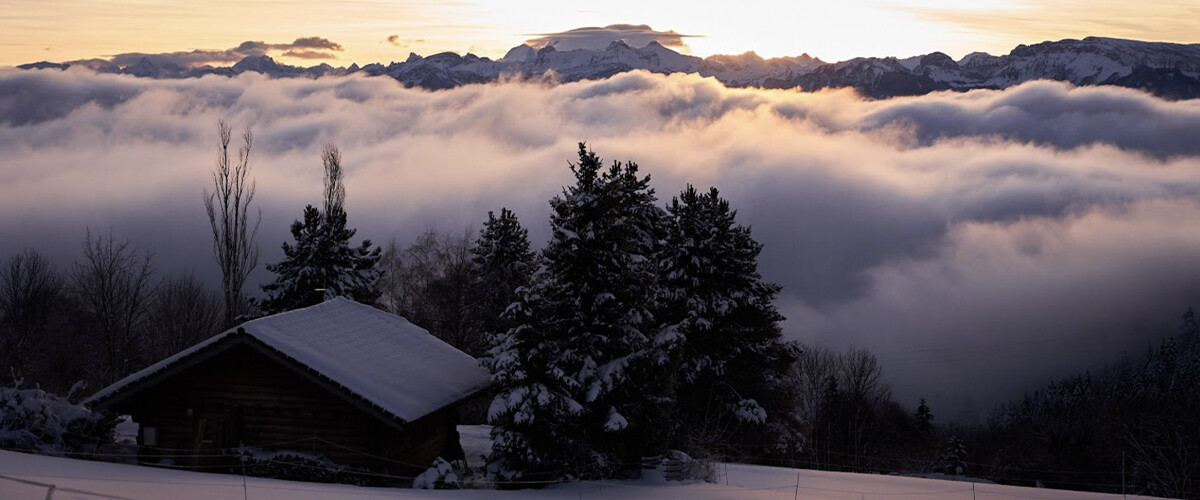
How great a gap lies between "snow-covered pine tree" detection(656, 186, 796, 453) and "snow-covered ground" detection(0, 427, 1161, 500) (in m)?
7.26

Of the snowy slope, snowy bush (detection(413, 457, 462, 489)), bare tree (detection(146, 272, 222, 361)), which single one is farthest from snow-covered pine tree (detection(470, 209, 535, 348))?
snowy bush (detection(413, 457, 462, 489))

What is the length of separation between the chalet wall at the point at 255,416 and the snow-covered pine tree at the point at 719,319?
1477 centimetres

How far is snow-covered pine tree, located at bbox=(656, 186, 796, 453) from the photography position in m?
36.9

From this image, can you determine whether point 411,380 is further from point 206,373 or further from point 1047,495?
point 1047,495

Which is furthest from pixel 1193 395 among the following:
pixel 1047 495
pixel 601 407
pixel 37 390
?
pixel 37 390

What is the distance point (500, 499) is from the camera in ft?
68.9

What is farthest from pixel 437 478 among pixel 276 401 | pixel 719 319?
pixel 719 319

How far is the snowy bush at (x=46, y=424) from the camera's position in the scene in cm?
2361

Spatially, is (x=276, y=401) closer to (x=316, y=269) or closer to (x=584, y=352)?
(x=584, y=352)

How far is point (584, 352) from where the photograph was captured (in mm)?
23625

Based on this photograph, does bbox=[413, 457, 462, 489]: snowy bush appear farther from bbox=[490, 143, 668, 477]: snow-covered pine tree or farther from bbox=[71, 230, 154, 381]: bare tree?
bbox=[71, 230, 154, 381]: bare tree

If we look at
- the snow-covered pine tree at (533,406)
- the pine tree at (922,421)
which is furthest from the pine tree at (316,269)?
the pine tree at (922,421)

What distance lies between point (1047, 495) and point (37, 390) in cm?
2651

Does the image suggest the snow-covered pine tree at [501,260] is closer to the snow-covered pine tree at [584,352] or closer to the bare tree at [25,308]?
the snow-covered pine tree at [584,352]
